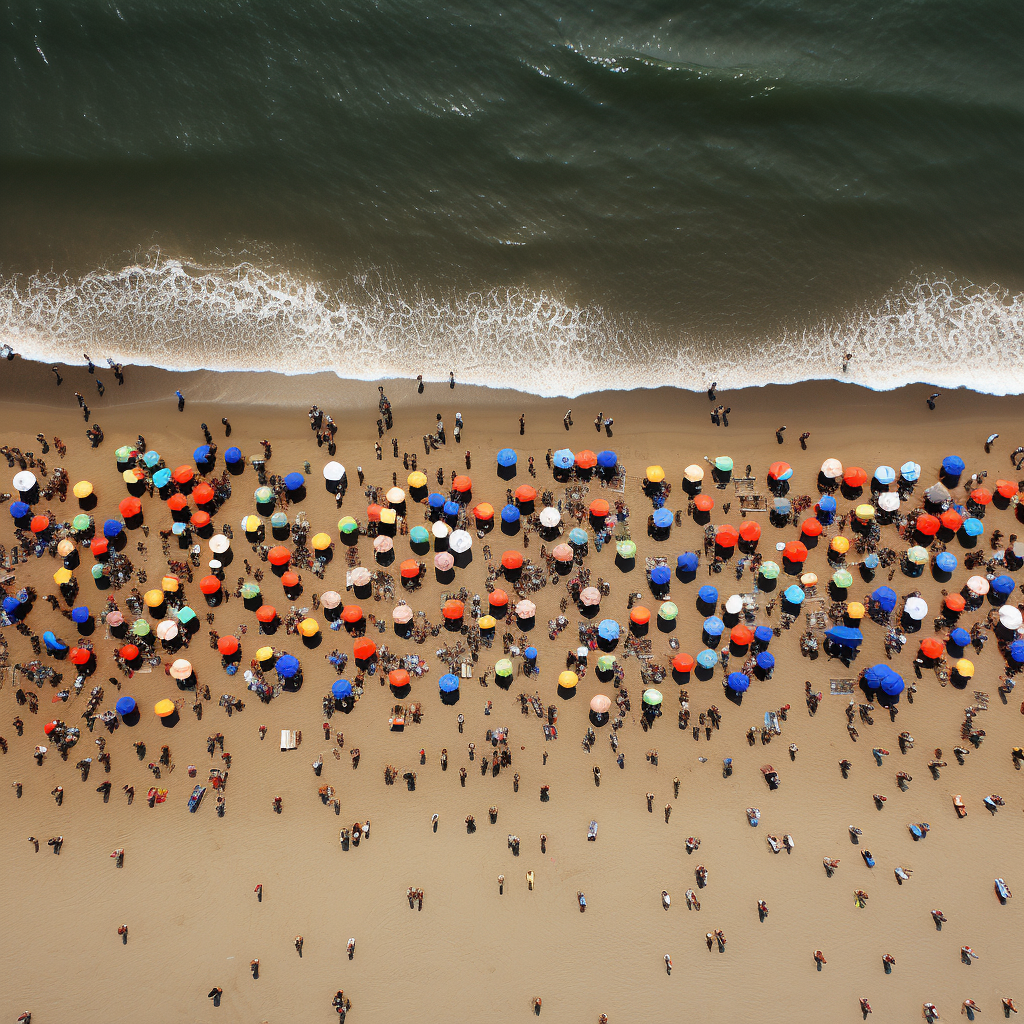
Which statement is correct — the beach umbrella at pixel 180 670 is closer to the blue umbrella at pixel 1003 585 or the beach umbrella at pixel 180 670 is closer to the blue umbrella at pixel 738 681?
the blue umbrella at pixel 738 681

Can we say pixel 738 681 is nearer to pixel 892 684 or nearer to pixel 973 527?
pixel 892 684

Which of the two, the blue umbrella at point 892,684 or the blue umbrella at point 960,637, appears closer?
the blue umbrella at point 892,684

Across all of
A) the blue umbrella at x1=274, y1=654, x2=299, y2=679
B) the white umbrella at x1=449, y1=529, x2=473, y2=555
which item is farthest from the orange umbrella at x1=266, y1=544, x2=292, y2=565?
the white umbrella at x1=449, y1=529, x2=473, y2=555

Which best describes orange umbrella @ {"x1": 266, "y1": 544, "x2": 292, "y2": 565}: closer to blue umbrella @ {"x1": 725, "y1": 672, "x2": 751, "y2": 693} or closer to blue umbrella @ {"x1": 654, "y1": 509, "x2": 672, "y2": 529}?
blue umbrella @ {"x1": 654, "y1": 509, "x2": 672, "y2": 529}

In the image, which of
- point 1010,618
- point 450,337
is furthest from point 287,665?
point 1010,618

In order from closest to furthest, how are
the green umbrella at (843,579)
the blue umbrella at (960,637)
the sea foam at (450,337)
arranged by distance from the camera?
the blue umbrella at (960,637) → the green umbrella at (843,579) → the sea foam at (450,337)

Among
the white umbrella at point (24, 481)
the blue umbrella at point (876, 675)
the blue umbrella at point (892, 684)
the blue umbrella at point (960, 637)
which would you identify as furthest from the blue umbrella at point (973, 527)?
the white umbrella at point (24, 481)
